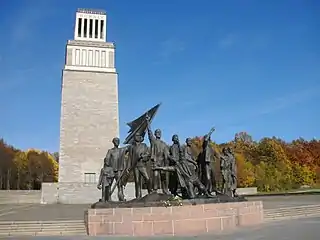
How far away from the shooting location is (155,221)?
11.5 metres

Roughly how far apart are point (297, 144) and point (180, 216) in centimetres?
6626

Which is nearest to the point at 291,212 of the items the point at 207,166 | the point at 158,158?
the point at 207,166

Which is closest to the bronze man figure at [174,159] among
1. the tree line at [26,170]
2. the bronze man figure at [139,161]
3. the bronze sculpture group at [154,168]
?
the bronze sculpture group at [154,168]

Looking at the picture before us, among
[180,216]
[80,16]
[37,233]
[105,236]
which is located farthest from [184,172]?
[80,16]

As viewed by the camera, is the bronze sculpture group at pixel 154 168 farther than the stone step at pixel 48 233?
Yes

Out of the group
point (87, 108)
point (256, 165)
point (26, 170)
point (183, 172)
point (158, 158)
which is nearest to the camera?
point (183, 172)

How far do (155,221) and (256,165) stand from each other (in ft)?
167

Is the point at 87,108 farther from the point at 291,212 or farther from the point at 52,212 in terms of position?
the point at 291,212

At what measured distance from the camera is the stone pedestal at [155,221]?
37.4 ft

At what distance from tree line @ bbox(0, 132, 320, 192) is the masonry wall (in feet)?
48.3

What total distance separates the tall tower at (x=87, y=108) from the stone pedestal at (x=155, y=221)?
85.0 ft

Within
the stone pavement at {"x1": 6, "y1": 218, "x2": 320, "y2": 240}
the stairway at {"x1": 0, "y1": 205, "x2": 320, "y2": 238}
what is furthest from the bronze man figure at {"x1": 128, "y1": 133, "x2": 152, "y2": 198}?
the stone pavement at {"x1": 6, "y1": 218, "x2": 320, "y2": 240}

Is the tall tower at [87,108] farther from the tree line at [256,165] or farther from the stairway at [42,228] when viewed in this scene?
the stairway at [42,228]

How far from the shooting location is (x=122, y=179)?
42.9 feet
